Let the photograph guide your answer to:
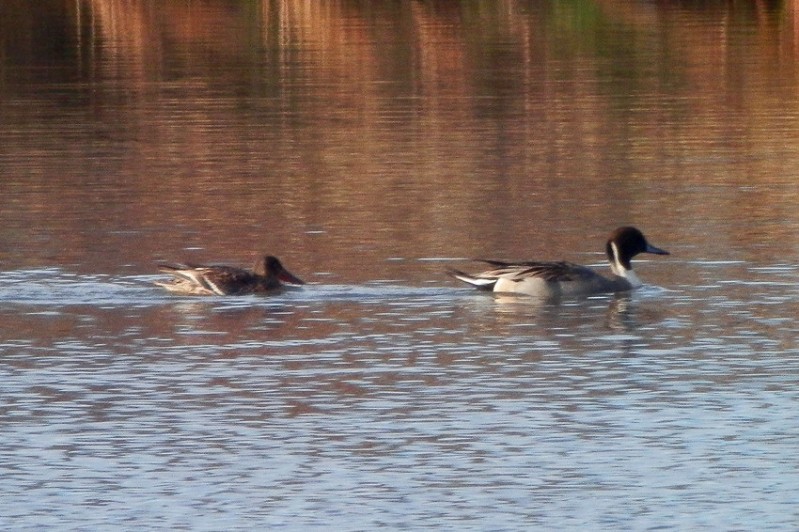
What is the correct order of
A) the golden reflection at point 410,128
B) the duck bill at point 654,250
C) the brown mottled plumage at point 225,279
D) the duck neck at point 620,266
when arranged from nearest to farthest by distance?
the brown mottled plumage at point 225,279 < the duck neck at point 620,266 < the duck bill at point 654,250 < the golden reflection at point 410,128

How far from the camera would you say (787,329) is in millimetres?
13469

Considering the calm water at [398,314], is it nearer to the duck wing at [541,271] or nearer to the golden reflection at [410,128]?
the golden reflection at [410,128]

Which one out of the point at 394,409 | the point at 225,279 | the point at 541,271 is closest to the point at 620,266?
the point at 541,271

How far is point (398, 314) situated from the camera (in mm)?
14219

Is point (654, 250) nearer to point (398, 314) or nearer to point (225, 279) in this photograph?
point (398, 314)

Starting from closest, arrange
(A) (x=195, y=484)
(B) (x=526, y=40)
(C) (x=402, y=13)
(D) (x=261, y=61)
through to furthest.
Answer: (A) (x=195, y=484) → (D) (x=261, y=61) → (B) (x=526, y=40) → (C) (x=402, y=13)


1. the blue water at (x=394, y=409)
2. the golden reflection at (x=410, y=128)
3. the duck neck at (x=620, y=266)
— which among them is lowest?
the blue water at (x=394, y=409)

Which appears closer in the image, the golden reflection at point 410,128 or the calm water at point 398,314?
the calm water at point 398,314

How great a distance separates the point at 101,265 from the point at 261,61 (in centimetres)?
2331

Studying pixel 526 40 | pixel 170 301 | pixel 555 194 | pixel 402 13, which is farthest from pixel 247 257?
pixel 402 13

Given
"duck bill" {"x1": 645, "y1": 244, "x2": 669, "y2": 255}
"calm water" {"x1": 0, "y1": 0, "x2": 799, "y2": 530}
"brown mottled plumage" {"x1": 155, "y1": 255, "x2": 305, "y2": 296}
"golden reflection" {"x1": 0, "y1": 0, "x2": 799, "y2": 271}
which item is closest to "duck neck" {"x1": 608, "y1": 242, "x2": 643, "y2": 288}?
"calm water" {"x1": 0, "y1": 0, "x2": 799, "y2": 530}

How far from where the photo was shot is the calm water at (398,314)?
9586 mm

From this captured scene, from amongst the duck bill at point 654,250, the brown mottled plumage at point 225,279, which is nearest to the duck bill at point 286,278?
the brown mottled plumage at point 225,279

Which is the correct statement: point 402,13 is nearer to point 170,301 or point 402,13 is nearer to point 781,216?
point 781,216
